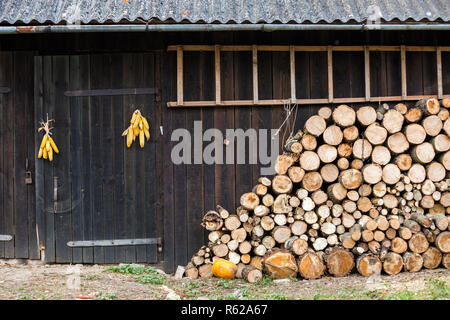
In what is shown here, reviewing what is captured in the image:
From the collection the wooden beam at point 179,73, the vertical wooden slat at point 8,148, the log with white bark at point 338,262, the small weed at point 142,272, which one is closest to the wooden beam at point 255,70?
the wooden beam at point 179,73

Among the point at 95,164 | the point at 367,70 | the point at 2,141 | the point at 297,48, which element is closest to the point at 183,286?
the point at 95,164

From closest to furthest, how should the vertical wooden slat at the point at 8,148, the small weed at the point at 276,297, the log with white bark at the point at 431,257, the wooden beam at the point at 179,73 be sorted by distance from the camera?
the small weed at the point at 276,297 → the log with white bark at the point at 431,257 → the wooden beam at the point at 179,73 → the vertical wooden slat at the point at 8,148

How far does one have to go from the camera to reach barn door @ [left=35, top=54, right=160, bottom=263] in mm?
5535

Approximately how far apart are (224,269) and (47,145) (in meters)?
2.73

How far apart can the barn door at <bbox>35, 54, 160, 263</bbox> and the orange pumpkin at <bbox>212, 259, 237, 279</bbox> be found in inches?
36.7

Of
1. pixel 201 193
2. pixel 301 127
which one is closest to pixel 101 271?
pixel 201 193

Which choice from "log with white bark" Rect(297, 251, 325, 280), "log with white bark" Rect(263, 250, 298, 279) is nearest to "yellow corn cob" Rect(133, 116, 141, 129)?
"log with white bark" Rect(263, 250, 298, 279)

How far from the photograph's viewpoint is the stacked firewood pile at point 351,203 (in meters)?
4.95

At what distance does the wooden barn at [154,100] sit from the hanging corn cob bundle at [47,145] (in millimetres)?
94

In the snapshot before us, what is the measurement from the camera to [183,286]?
4.88 meters

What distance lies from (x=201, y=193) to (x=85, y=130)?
68.5 inches

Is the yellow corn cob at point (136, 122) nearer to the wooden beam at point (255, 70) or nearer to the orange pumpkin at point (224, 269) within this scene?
the wooden beam at point (255, 70)

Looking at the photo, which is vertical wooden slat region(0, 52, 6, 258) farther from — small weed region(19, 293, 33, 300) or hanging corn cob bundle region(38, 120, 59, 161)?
small weed region(19, 293, 33, 300)

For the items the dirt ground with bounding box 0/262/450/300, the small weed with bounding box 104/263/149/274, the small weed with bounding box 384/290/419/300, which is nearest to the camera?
the small weed with bounding box 384/290/419/300
